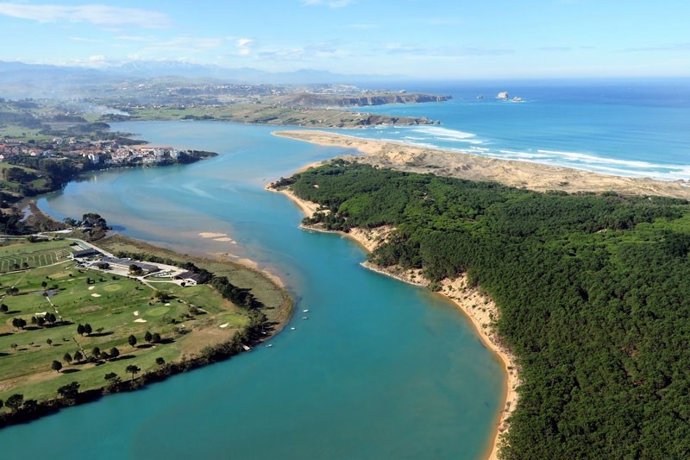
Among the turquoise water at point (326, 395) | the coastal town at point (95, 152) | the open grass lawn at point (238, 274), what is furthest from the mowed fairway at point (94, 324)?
the coastal town at point (95, 152)

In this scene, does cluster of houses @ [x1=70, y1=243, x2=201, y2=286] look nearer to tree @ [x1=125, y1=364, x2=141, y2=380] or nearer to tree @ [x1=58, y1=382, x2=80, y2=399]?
tree @ [x1=125, y1=364, x2=141, y2=380]

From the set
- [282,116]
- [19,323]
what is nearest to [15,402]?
[19,323]

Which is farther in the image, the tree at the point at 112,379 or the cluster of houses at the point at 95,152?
the cluster of houses at the point at 95,152

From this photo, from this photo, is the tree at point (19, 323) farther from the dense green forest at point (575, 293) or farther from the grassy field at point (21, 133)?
the grassy field at point (21, 133)

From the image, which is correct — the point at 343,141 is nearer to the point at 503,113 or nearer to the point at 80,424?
the point at 503,113

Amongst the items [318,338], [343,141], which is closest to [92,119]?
[343,141]

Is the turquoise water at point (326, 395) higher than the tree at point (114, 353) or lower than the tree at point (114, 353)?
lower

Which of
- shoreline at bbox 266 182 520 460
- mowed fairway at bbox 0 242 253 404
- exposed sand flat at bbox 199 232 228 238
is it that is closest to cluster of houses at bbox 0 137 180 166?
exposed sand flat at bbox 199 232 228 238
